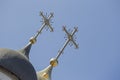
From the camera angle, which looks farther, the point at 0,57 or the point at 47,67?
the point at 47,67

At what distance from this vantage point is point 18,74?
573 inches

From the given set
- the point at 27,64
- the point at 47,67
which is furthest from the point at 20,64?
the point at 47,67

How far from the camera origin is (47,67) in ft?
77.0

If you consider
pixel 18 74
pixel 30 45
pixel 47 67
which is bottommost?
pixel 18 74

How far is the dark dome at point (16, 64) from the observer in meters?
14.6

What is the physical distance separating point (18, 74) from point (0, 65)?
72cm

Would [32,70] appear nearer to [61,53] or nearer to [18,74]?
[18,74]

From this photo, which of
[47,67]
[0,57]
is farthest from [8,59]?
[47,67]

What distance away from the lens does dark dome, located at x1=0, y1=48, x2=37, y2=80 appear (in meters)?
14.6

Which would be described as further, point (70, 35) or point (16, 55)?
point (70, 35)

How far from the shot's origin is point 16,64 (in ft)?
48.3

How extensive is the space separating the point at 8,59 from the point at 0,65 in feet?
1.23

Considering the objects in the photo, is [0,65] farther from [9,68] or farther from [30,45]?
[30,45]

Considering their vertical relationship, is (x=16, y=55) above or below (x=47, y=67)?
below
